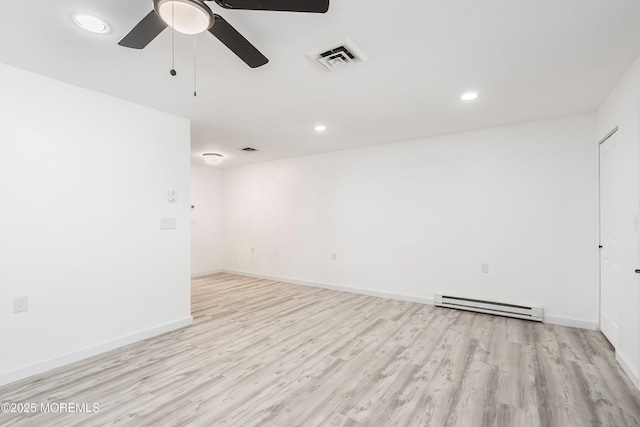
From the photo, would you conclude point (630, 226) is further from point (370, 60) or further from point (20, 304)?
point (20, 304)

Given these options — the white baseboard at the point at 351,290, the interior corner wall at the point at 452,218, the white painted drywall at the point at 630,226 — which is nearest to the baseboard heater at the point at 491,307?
the interior corner wall at the point at 452,218

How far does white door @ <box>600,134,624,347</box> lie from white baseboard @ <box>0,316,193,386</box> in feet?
14.6

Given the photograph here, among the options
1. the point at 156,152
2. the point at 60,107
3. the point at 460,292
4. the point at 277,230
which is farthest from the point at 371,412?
the point at 277,230

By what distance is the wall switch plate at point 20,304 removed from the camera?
240cm

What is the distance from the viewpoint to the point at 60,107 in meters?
2.66

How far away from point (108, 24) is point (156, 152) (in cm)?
168

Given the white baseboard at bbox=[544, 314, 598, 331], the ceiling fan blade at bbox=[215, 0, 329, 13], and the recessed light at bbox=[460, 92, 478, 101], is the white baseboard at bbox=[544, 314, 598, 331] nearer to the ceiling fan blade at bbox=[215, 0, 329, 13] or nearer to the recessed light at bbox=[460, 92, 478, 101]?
the recessed light at bbox=[460, 92, 478, 101]

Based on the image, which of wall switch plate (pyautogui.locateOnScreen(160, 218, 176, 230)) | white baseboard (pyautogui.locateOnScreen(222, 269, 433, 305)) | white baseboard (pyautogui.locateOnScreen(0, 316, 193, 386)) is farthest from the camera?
white baseboard (pyautogui.locateOnScreen(222, 269, 433, 305))

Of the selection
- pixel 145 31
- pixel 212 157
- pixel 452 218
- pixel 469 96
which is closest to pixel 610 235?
pixel 452 218

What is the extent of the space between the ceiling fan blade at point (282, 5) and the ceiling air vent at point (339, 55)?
70cm

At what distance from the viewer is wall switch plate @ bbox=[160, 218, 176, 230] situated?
340cm

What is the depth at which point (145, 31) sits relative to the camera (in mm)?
1565

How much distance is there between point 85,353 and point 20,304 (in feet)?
2.27

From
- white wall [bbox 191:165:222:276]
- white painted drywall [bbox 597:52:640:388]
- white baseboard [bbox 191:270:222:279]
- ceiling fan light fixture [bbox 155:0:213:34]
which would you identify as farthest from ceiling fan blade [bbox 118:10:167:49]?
white baseboard [bbox 191:270:222:279]
